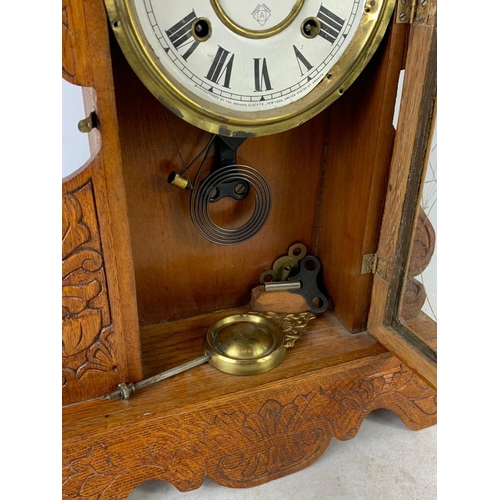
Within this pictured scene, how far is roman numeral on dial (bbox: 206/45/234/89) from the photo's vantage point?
3.03ft

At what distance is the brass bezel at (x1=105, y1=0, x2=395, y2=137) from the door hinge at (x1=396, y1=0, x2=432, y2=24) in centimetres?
2

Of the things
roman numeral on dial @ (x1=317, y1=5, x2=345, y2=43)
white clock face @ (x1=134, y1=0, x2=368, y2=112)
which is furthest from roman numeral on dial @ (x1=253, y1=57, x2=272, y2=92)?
roman numeral on dial @ (x1=317, y1=5, x2=345, y2=43)

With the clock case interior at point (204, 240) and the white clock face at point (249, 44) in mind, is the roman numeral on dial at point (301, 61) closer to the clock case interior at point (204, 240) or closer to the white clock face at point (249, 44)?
the white clock face at point (249, 44)

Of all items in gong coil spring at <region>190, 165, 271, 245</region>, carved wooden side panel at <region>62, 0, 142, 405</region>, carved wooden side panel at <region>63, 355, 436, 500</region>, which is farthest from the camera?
gong coil spring at <region>190, 165, 271, 245</region>

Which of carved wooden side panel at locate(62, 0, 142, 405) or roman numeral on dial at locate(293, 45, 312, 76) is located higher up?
roman numeral on dial at locate(293, 45, 312, 76)

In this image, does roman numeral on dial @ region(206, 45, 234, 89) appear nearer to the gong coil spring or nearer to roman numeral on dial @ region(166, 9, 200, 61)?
roman numeral on dial @ region(166, 9, 200, 61)

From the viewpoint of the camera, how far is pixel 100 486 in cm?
101

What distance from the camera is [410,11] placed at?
0.98 meters

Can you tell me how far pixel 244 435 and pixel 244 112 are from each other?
66 cm

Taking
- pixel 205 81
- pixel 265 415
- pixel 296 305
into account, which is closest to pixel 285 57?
pixel 205 81

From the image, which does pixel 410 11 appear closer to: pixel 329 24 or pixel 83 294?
pixel 329 24

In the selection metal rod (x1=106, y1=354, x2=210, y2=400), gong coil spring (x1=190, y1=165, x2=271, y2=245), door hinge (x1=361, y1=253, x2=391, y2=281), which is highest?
gong coil spring (x1=190, y1=165, x2=271, y2=245)

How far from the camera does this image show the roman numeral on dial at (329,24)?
960 mm

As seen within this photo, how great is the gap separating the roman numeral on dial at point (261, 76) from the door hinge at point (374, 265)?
0.45m
